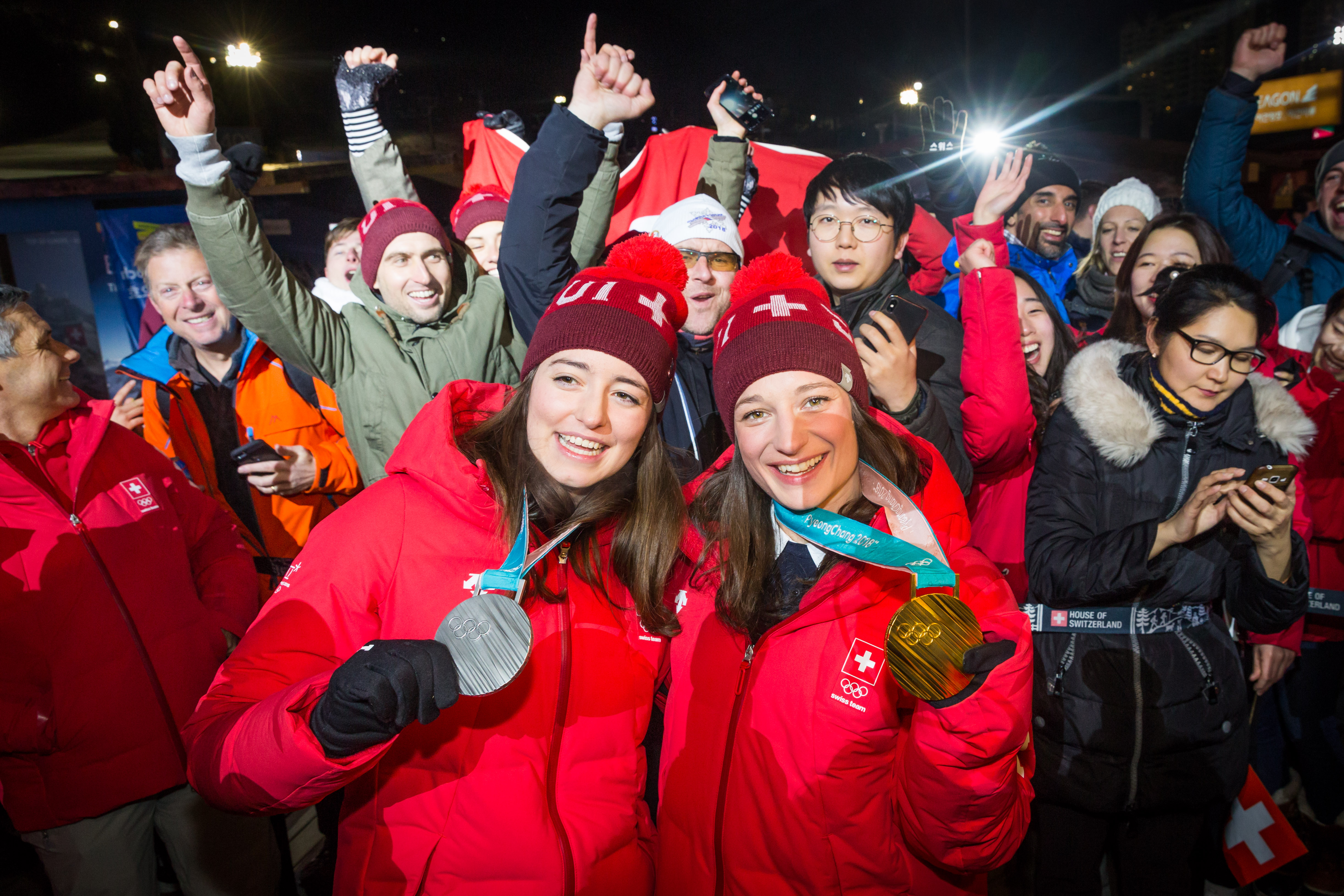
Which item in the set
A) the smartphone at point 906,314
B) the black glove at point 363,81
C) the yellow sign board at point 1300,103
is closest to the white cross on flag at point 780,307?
the smartphone at point 906,314

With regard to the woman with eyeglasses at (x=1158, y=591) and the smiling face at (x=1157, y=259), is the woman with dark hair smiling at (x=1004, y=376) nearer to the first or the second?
the woman with eyeglasses at (x=1158, y=591)

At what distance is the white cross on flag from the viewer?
6.04ft

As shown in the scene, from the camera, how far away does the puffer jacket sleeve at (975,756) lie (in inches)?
52.1

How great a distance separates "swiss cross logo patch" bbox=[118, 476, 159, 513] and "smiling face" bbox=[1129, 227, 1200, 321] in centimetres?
386

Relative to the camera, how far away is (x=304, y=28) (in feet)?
33.0

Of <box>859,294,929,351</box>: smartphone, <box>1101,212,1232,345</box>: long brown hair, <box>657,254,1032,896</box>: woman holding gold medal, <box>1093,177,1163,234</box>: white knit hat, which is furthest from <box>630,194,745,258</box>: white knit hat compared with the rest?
<box>1093,177,1163,234</box>: white knit hat

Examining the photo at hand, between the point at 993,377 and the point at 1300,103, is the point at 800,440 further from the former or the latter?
the point at 1300,103

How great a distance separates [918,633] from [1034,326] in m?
2.16

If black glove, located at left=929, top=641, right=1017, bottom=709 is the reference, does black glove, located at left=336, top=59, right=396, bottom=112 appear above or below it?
above

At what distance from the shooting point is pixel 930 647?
1.28 meters

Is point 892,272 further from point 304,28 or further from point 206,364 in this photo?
point 304,28

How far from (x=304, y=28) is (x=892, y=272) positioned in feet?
34.1

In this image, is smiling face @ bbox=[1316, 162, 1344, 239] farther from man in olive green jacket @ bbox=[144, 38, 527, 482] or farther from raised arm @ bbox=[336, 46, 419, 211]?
raised arm @ bbox=[336, 46, 419, 211]

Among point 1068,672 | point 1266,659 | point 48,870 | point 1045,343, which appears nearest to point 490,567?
point 1068,672
